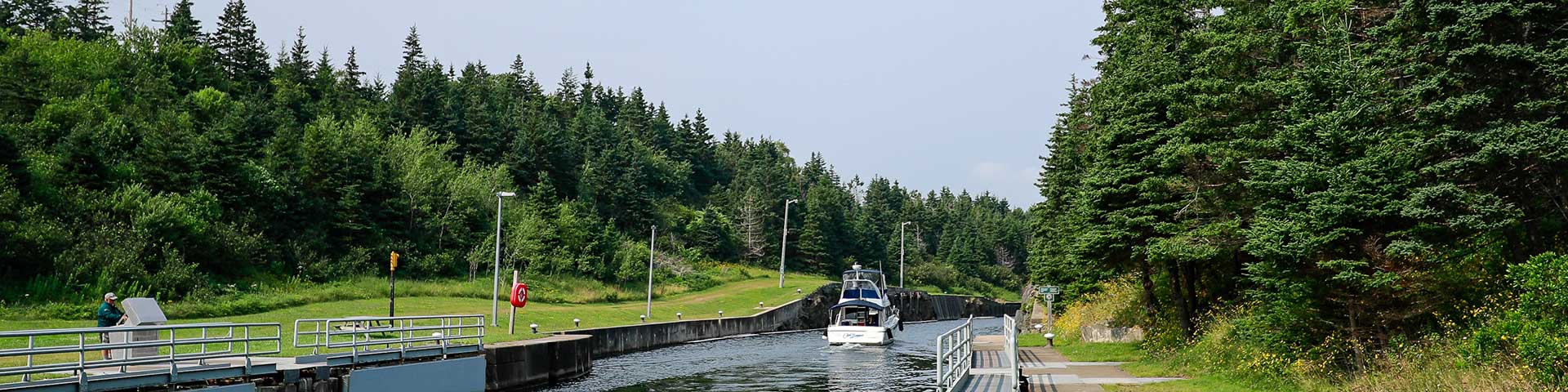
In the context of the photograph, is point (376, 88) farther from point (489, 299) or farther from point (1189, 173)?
point (1189, 173)

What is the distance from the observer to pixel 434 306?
167 ft

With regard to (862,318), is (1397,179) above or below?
above

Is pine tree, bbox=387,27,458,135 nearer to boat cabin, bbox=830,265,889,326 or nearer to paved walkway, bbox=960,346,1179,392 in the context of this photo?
boat cabin, bbox=830,265,889,326

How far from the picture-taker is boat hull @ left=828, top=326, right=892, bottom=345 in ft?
173

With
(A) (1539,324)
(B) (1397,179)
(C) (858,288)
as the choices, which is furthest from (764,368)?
(A) (1539,324)

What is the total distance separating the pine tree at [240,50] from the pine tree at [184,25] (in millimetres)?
2063

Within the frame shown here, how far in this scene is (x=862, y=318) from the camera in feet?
186

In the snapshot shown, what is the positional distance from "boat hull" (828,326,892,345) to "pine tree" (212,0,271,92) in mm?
65741

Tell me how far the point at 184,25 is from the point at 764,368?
8350 centimetres

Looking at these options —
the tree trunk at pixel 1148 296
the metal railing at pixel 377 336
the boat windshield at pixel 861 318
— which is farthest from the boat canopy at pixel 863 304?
the metal railing at pixel 377 336

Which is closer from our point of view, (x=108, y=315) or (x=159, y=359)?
(x=159, y=359)

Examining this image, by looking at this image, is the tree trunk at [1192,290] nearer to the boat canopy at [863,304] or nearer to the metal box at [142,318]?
the boat canopy at [863,304]

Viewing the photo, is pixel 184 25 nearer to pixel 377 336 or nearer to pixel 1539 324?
pixel 377 336

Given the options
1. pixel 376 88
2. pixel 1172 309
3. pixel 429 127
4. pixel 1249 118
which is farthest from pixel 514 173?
pixel 1249 118
